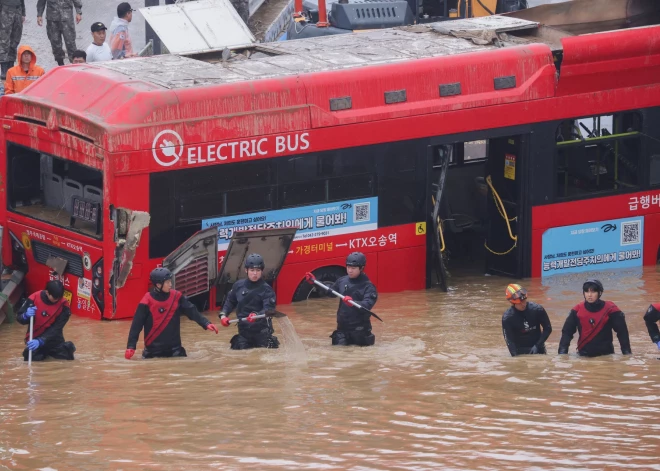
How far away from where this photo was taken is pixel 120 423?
455 inches

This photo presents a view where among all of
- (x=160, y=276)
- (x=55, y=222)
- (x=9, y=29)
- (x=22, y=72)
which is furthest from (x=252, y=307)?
(x=9, y=29)

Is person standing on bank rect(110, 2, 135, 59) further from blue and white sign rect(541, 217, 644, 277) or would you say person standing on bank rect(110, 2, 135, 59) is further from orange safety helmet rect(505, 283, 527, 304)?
orange safety helmet rect(505, 283, 527, 304)

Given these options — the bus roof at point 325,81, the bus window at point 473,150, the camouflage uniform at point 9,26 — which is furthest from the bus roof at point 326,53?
the camouflage uniform at point 9,26

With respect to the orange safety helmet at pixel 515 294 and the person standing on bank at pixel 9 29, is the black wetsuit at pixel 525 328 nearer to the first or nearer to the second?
the orange safety helmet at pixel 515 294

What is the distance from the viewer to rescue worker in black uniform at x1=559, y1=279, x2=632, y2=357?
13336 millimetres

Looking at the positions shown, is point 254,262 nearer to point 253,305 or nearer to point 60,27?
point 253,305

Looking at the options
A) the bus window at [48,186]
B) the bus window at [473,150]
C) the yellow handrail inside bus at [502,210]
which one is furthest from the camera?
the bus window at [473,150]

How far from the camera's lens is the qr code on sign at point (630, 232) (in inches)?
698

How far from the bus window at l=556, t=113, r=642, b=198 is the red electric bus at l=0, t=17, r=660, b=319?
0.02 m

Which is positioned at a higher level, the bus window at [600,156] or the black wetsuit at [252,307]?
the bus window at [600,156]

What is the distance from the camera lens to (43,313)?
13.5 metres

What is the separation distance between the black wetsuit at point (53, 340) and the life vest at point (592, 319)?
4581 mm

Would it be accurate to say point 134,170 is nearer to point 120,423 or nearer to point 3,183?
point 3,183

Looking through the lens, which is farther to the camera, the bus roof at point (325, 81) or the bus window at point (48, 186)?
the bus window at point (48, 186)
